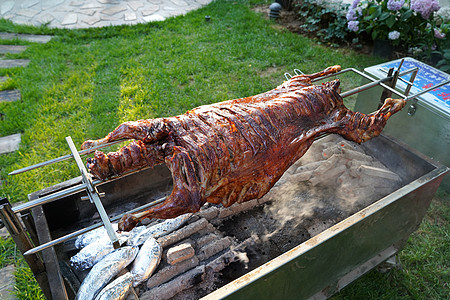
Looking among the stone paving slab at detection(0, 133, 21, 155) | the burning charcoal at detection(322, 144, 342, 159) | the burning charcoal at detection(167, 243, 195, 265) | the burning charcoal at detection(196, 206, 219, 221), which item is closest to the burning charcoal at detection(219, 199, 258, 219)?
the burning charcoal at detection(196, 206, 219, 221)

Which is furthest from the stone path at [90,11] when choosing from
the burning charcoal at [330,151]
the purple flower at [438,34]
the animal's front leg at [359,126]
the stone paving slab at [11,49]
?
the animal's front leg at [359,126]

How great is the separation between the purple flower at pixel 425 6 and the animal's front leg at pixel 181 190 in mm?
4926

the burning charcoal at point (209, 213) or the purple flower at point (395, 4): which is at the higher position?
the purple flower at point (395, 4)

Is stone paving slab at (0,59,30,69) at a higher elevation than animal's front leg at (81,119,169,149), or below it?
below

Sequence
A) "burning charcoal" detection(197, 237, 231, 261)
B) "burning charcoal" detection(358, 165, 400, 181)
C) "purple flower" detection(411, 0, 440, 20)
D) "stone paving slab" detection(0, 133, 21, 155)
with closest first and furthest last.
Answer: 1. "burning charcoal" detection(197, 237, 231, 261)
2. "burning charcoal" detection(358, 165, 400, 181)
3. "stone paving slab" detection(0, 133, 21, 155)
4. "purple flower" detection(411, 0, 440, 20)

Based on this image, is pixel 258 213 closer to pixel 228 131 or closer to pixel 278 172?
pixel 278 172

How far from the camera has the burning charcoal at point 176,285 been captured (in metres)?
2.24

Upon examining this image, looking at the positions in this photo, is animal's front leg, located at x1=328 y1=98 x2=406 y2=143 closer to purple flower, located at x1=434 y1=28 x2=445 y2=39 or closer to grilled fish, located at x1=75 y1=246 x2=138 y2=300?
grilled fish, located at x1=75 y1=246 x2=138 y2=300

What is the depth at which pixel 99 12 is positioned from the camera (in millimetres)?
7848

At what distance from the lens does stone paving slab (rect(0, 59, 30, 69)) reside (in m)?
5.89

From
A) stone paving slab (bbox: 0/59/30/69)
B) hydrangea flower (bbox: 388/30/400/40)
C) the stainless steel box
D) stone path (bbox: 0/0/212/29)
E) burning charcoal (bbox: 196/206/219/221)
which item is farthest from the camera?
stone path (bbox: 0/0/212/29)

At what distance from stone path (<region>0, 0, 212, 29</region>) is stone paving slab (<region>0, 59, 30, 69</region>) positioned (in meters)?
1.60

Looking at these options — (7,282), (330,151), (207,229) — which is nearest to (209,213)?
(207,229)

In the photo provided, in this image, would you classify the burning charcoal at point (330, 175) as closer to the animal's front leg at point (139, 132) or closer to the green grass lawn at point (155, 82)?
the green grass lawn at point (155, 82)
